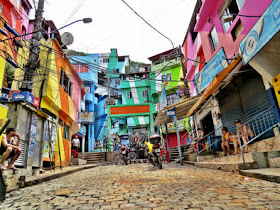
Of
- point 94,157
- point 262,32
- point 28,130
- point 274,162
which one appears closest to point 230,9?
point 262,32

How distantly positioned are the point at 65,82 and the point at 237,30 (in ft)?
36.8

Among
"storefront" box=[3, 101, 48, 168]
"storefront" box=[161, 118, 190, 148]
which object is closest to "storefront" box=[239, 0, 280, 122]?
"storefront" box=[3, 101, 48, 168]

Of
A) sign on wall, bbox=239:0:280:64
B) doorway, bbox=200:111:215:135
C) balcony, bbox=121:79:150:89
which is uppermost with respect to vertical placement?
balcony, bbox=121:79:150:89

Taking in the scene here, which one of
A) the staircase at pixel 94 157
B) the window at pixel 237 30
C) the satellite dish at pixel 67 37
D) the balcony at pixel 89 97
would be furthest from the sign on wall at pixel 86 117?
the window at pixel 237 30

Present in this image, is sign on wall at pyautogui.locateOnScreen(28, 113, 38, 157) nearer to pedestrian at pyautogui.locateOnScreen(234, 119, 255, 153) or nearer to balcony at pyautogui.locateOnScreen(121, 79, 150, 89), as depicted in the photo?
pedestrian at pyautogui.locateOnScreen(234, 119, 255, 153)

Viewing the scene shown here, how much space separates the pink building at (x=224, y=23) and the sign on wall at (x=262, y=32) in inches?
45.5

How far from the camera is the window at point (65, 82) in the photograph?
12418 mm

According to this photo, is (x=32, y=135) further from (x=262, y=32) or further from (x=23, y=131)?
(x=262, y=32)

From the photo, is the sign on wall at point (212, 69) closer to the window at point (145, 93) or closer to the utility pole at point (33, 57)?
the utility pole at point (33, 57)

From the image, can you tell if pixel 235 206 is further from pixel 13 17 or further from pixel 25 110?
pixel 13 17

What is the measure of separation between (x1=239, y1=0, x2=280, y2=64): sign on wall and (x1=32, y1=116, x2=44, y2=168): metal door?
29.2ft

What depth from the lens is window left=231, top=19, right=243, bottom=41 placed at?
8156 mm

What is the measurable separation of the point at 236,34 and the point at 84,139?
23167mm

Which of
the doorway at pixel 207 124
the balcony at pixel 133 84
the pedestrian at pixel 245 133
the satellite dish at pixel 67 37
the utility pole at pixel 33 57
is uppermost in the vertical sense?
the balcony at pixel 133 84
